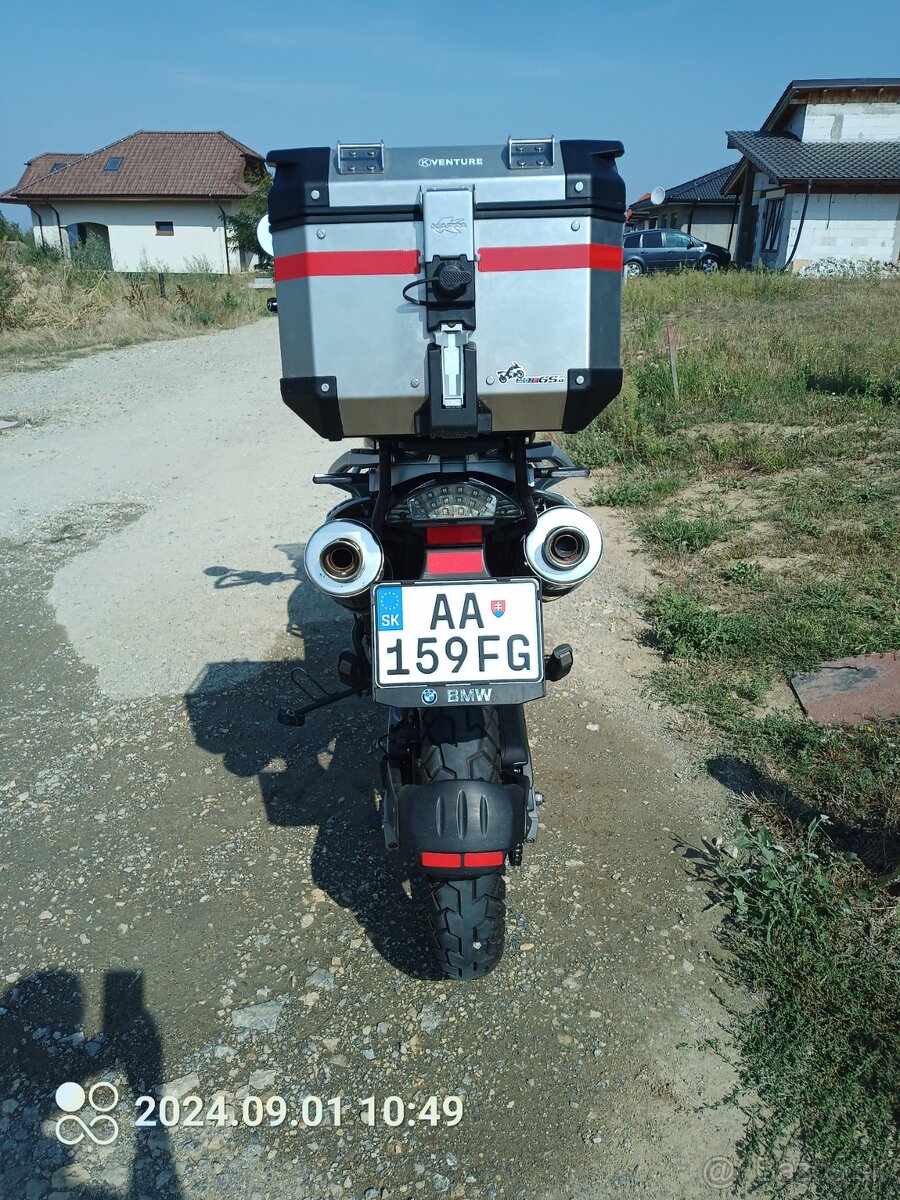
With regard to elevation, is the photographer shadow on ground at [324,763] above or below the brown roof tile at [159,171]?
below

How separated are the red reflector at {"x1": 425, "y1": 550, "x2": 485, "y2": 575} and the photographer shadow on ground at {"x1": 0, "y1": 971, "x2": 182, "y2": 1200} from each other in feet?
4.97

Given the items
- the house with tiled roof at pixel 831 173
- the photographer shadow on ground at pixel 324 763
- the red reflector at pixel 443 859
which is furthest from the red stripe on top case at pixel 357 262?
the house with tiled roof at pixel 831 173

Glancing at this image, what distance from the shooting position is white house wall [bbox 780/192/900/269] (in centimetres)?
2531

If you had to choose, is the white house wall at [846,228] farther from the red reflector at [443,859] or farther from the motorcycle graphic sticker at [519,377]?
the red reflector at [443,859]

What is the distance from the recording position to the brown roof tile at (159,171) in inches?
1342

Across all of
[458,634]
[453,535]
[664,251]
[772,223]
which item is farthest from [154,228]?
[458,634]

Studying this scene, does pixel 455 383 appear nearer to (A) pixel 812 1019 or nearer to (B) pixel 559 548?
(B) pixel 559 548

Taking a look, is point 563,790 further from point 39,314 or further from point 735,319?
point 39,314

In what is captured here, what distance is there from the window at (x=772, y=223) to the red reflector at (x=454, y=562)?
91.2ft

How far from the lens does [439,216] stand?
226 centimetres

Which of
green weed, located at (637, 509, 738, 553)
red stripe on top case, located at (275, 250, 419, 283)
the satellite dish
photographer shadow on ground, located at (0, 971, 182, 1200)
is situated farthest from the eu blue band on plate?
green weed, located at (637, 509, 738, 553)

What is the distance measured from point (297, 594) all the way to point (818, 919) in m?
3.48

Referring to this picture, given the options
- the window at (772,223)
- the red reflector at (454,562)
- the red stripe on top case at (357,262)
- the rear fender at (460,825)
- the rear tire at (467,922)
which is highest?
the window at (772,223)

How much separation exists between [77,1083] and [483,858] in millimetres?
1218
